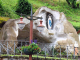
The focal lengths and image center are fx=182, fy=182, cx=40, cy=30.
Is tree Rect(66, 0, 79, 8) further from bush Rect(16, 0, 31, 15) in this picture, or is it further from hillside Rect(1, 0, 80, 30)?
bush Rect(16, 0, 31, 15)

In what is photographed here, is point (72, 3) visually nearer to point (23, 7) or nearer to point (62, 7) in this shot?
point (62, 7)

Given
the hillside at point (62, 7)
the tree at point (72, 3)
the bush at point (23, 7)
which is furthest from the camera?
the tree at point (72, 3)

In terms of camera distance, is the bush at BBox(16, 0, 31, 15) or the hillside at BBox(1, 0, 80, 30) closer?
the bush at BBox(16, 0, 31, 15)

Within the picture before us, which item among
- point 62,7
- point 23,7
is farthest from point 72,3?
point 23,7

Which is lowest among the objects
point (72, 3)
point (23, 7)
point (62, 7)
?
point (23, 7)

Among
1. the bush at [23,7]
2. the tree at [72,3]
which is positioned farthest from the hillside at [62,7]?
the bush at [23,7]

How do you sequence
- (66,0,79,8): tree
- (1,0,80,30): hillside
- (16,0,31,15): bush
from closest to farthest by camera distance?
(16,0,31,15): bush < (1,0,80,30): hillside < (66,0,79,8): tree

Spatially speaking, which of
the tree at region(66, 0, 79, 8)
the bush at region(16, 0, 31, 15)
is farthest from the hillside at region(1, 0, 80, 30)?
the bush at region(16, 0, 31, 15)

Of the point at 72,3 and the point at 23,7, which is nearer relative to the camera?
the point at 23,7

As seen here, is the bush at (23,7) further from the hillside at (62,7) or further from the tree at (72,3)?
the tree at (72,3)

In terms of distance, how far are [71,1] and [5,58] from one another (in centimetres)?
2015

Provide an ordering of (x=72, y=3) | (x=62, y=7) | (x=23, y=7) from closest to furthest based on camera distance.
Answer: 1. (x=23, y=7)
2. (x=62, y=7)
3. (x=72, y=3)

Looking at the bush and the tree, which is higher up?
the tree

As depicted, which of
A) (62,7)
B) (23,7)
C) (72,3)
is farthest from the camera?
(72,3)
